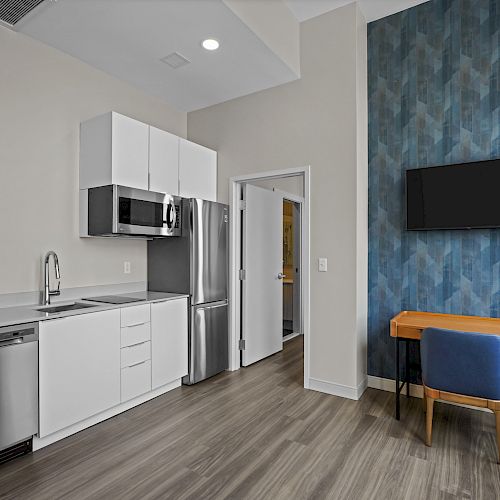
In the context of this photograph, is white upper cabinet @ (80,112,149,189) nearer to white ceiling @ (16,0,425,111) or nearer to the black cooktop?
white ceiling @ (16,0,425,111)

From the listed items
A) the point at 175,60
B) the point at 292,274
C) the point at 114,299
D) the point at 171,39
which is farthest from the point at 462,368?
the point at 292,274

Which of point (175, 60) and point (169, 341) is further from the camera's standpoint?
point (169, 341)

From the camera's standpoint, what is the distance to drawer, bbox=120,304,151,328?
288 cm

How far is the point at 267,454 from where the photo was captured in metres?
2.35

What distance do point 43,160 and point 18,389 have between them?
175 cm

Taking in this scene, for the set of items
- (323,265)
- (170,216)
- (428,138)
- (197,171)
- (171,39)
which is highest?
(171,39)

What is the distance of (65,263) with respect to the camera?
308 cm

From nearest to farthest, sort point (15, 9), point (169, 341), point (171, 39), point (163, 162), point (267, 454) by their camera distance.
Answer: point (267, 454), point (15, 9), point (171, 39), point (169, 341), point (163, 162)

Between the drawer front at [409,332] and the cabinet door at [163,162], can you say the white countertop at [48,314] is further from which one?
the drawer front at [409,332]

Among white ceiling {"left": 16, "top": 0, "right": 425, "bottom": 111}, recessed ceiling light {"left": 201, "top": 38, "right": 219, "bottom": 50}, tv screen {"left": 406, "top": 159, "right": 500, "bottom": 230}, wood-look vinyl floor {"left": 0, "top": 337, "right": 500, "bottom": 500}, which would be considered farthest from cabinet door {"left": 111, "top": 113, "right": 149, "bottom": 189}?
tv screen {"left": 406, "top": 159, "right": 500, "bottom": 230}

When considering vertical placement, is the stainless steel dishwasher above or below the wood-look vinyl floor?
above

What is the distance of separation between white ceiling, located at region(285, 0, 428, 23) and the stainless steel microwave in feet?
6.83

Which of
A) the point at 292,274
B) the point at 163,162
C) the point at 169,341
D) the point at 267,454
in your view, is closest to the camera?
the point at 267,454

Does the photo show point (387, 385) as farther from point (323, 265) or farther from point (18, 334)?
point (18, 334)
